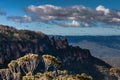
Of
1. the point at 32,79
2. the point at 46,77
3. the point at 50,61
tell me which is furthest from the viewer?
the point at 50,61

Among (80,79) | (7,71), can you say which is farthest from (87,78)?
(7,71)

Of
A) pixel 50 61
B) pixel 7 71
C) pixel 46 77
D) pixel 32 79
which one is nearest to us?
pixel 32 79

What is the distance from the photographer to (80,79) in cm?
10662

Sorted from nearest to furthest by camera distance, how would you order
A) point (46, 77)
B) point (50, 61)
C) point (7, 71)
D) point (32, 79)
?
point (32, 79) < point (46, 77) < point (50, 61) < point (7, 71)

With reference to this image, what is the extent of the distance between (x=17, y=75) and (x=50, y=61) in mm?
35729

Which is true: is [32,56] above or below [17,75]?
above

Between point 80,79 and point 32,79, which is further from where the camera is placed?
point 80,79

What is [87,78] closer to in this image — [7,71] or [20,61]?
[20,61]

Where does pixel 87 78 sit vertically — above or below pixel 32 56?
below

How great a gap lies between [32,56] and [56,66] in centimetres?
879

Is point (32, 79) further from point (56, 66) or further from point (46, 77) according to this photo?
point (56, 66)

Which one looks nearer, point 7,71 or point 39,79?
point 39,79

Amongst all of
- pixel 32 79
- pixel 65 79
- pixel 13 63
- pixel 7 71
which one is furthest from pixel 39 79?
pixel 7 71

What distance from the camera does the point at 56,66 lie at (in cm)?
11512
